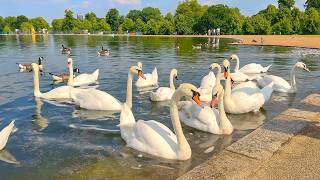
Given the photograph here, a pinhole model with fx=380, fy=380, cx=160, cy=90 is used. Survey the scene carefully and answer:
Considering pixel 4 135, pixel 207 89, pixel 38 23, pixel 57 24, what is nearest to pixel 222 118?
pixel 207 89

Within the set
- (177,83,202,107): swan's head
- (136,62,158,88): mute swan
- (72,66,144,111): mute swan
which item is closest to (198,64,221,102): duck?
(72,66,144,111): mute swan

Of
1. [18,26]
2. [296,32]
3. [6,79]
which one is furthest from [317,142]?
[18,26]

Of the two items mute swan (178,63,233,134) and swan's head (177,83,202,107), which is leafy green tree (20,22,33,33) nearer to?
mute swan (178,63,233,134)

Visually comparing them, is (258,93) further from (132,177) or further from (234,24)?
(234,24)

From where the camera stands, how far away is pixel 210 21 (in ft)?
345

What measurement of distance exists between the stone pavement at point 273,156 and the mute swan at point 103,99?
444 centimetres

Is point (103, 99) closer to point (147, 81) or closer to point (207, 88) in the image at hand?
point (207, 88)

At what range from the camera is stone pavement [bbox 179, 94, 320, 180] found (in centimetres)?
595

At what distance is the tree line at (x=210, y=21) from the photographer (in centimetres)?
8790

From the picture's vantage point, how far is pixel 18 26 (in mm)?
188500

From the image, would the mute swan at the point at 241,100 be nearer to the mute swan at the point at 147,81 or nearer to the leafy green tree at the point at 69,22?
the mute swan at the point at 147,81

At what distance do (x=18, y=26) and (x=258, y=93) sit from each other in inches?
7651

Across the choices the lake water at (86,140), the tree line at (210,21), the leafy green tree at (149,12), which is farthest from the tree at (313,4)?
the lake water at (86,140)

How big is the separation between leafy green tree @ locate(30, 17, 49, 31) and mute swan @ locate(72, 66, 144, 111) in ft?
609
